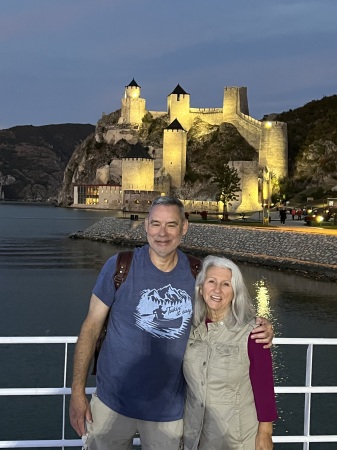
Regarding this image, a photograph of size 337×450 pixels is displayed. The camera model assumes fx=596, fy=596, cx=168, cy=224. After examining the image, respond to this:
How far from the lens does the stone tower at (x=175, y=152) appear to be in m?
76.5

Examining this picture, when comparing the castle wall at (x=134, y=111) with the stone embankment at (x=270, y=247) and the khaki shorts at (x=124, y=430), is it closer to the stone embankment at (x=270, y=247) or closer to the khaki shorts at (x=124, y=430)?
the stone embankment at (x=270, y=247)

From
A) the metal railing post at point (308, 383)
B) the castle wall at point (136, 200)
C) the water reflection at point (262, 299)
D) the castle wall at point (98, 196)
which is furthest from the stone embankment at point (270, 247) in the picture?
the castle wall at point (98, 196)

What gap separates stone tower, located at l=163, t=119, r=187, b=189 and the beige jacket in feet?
241

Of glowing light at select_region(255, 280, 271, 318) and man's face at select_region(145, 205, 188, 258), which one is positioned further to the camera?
glowing light at select_region(255, 280, 271, 318)

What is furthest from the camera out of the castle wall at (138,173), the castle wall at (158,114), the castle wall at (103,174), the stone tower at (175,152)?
the castle wall at (103,174)

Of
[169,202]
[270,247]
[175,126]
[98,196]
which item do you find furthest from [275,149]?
[169,202]

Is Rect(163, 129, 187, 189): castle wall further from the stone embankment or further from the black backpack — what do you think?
the black backpack

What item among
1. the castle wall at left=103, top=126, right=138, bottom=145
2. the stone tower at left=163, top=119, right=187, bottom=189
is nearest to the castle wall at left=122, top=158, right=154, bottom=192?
the stone tower at left=163, top=119, right=187, bottom=189

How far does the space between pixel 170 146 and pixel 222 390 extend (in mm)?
74998

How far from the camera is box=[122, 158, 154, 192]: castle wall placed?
77.5 metres

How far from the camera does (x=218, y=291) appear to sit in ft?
8.71

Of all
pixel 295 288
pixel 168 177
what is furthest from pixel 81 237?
pixel 168 177

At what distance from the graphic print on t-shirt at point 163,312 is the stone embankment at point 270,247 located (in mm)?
20614

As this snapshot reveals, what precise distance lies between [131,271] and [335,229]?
27828 mm
